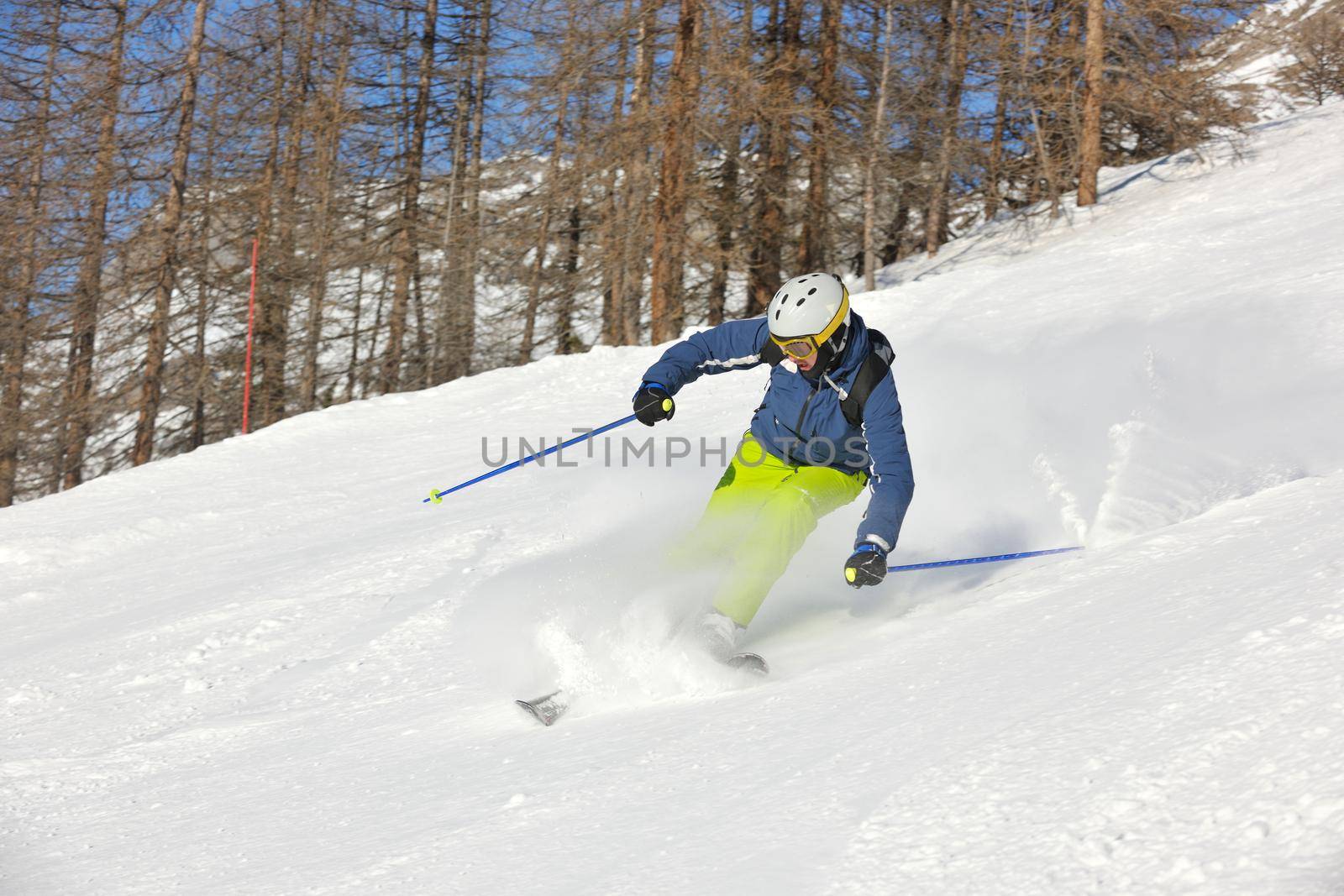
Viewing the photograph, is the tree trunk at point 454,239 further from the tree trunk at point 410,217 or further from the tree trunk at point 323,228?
the tree trunk at point 323,228

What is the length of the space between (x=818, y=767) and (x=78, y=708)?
146 inches

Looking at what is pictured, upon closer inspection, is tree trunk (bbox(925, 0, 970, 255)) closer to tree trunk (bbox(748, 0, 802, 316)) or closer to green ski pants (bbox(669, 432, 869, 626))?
tree trunk (bbox(748, 0, 802, 316))

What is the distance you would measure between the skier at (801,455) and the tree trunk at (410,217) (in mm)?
17206

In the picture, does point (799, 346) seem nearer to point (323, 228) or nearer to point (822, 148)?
point (822, 148)

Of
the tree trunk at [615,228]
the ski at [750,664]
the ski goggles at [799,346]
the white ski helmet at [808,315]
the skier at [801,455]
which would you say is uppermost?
the tree trunk at [615,228]

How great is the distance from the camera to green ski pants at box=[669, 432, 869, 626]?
4.08m

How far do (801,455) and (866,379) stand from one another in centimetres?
51

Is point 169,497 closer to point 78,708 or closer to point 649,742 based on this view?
point 78,708

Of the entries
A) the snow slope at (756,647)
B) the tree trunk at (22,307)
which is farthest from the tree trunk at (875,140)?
the tree trunk at (22,307)

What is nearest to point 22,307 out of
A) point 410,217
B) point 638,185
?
point 410,217

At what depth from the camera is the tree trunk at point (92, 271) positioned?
1764 cm

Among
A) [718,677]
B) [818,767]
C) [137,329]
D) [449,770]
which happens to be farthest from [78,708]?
[137,329]

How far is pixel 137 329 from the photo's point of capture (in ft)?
58.6

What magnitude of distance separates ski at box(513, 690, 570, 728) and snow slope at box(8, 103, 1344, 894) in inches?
2.3
